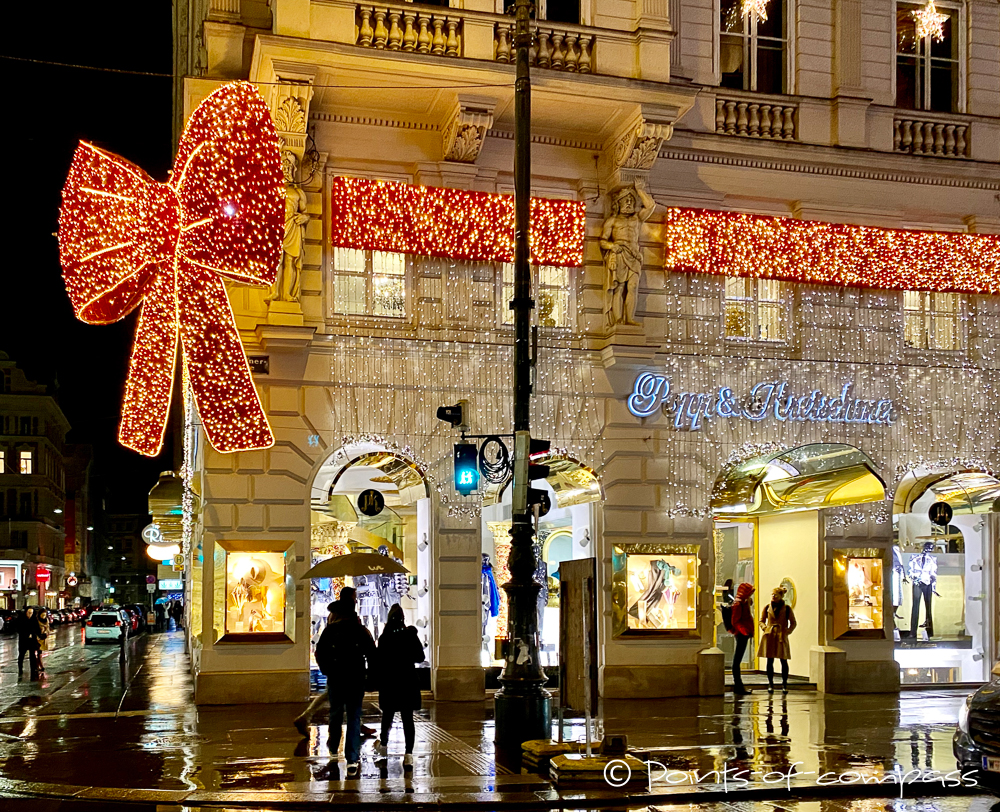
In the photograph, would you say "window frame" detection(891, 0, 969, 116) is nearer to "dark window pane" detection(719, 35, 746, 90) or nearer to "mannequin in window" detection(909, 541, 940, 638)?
"dark window pane" detection(719, 35, 746, 90)

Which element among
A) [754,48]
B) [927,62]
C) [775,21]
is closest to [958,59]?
[927,62]

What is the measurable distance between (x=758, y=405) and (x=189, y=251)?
1040 cm

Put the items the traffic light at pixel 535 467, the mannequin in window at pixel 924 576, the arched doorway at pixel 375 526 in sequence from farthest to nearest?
the mannequin in window at pixel 924 576 < the arched doorway at pixel 375 526 < the traffic light at pixel 535 467

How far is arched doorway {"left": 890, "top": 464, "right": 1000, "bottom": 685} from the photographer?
81.6 ft

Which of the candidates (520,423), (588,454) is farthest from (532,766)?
(588,454)

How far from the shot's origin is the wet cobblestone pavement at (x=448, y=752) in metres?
12.8

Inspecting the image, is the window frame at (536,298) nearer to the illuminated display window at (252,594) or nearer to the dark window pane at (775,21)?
the illuminated display window at (252,594)

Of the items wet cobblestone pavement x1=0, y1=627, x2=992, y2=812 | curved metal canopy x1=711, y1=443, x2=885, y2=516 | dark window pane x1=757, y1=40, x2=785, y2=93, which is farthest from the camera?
dark window pane x1=757, y1=40, x2=785, y2=93

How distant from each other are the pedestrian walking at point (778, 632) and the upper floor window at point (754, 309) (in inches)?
187

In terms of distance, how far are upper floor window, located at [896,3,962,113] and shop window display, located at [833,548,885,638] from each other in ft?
28.6

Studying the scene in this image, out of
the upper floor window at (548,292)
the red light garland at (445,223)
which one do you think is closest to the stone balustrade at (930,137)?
the red light garland at (445,223)

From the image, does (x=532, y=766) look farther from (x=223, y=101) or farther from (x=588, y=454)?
(x=223, y=101)

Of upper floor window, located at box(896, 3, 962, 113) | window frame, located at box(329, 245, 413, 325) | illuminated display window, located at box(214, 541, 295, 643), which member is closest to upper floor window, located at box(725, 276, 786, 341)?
upper floor window, located at box(896, 3, 962, 113)

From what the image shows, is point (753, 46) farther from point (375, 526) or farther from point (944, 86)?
point (375, 526)
